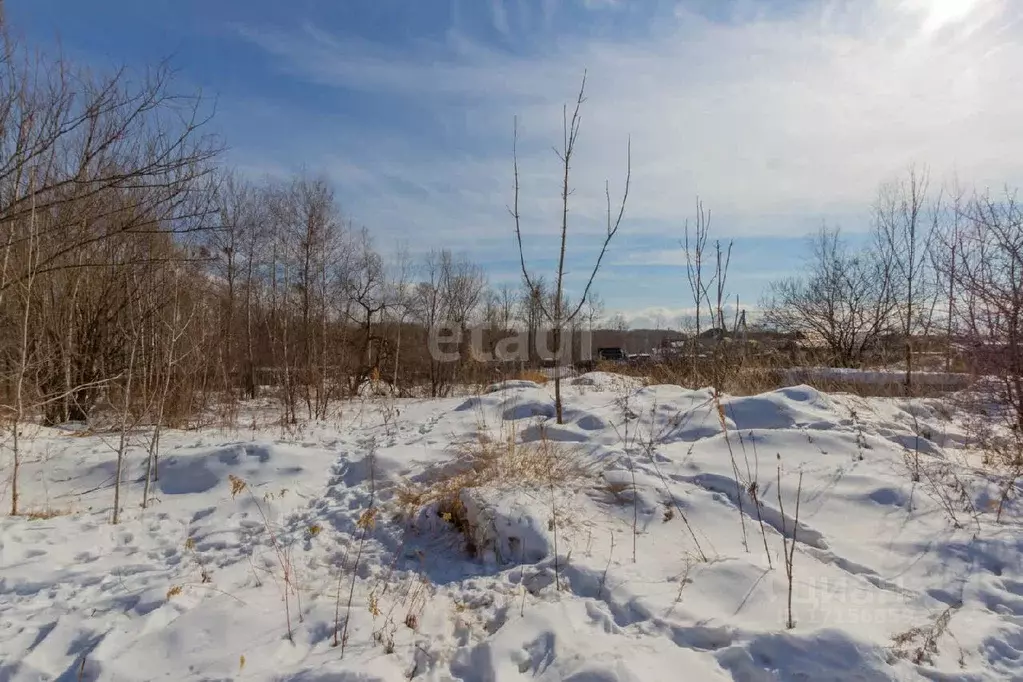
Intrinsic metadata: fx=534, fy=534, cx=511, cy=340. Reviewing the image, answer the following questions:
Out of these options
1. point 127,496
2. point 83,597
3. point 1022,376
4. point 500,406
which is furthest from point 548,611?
point 1022,376

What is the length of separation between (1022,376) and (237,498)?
701 cm

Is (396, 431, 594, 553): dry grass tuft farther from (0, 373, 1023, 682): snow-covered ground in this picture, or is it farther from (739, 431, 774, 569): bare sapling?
(739, 431, 774, 569): bare sapling

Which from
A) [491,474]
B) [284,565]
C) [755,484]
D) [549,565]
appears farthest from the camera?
[491,474]

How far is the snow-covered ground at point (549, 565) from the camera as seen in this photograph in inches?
86.4

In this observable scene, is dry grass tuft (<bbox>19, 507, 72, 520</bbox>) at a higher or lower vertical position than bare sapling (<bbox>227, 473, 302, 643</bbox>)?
lower

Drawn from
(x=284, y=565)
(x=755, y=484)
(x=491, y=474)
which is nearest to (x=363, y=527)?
(x=284, y=565)

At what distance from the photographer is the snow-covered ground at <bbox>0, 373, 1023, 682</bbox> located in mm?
2193

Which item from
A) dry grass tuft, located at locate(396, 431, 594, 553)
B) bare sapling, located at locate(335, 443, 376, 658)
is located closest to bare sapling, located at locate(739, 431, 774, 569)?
dry grass tuft, located at locate(396, 431, 594, 553)

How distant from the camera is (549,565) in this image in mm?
2920

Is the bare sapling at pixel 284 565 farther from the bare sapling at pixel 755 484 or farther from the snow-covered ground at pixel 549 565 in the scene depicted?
the bare sapling at pixel 755 484

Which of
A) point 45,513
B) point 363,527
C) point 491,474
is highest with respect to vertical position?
point 491,474

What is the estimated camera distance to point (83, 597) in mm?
2770

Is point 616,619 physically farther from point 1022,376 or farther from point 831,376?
point 831,376

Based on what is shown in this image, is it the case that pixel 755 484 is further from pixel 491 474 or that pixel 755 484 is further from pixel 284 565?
pixel 284 565
